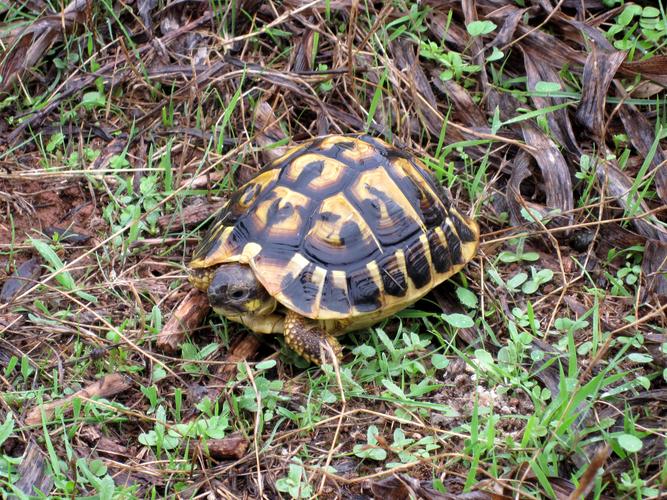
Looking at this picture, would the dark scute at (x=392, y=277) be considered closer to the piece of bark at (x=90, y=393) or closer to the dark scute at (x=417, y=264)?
the dark scute at (x=417, y=264)

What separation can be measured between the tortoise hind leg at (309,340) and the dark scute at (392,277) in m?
0.29

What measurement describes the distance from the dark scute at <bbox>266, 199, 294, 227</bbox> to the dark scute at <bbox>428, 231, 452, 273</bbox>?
582mm

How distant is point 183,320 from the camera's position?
10.0 feet

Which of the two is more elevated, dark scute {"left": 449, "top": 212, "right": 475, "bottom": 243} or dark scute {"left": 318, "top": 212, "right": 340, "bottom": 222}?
dark scute {"left": 318, "top": 212, "right": 340, "bottom": 222}

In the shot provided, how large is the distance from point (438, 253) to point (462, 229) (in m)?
0.22

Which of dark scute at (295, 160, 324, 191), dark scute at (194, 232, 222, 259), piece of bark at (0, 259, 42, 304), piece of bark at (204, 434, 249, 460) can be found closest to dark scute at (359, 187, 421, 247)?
dark scute at (295, 160, 324, 191)

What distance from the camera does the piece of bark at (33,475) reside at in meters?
2.44

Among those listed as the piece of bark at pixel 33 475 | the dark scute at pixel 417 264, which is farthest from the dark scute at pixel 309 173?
the piece of bark at pixel 33 475

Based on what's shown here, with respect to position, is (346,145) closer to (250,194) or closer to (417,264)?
(250,194)

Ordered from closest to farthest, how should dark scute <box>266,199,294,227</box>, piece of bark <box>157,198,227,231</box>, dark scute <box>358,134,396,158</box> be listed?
1. dark scute <box>266,199,294,227</box>
2. dark scute <box>358,134,396,158</box>
3. piece of bark <box>157,198,227,231</box>

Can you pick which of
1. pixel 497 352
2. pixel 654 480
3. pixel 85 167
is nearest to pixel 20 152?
pixel 85 167

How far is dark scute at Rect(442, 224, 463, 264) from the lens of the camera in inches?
124

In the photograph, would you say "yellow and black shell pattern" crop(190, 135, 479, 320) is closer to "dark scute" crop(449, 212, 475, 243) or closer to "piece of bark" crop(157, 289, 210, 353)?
"dark scute" crop(449, 212, 475, 243)

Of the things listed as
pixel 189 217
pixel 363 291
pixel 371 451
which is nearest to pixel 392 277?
pixel 363 291
